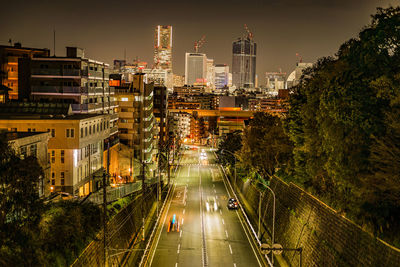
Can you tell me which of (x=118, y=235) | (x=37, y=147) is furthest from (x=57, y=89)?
(x=118, y=235)

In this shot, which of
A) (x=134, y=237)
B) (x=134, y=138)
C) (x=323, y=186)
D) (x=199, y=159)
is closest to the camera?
(x=323, y=186)

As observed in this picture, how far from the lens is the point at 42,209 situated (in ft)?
50.4

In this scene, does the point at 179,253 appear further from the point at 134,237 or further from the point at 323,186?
the point at 323,186

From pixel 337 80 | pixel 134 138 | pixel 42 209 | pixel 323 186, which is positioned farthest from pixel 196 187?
pixel 42 209

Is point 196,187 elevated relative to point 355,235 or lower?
lower

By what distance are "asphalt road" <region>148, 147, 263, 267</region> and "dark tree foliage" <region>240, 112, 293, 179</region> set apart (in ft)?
20.9

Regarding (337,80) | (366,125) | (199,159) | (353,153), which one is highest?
(337,80)

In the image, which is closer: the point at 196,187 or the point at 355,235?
the point at 355,235

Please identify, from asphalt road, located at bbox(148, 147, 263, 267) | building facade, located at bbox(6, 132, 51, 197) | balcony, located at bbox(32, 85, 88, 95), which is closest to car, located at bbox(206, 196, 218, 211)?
asphalt road, located at bbox(148, 147, 263, 267)

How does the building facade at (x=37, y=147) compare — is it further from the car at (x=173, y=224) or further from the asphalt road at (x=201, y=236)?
the car at (x=173, y=224)

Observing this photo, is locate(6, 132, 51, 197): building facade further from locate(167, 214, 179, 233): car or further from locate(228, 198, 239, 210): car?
locate(228, 198, 239, 210): car

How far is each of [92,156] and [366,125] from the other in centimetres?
3320

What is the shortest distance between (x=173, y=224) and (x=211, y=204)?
11020 millimetres

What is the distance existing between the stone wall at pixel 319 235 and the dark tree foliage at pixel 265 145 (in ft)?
23.4
